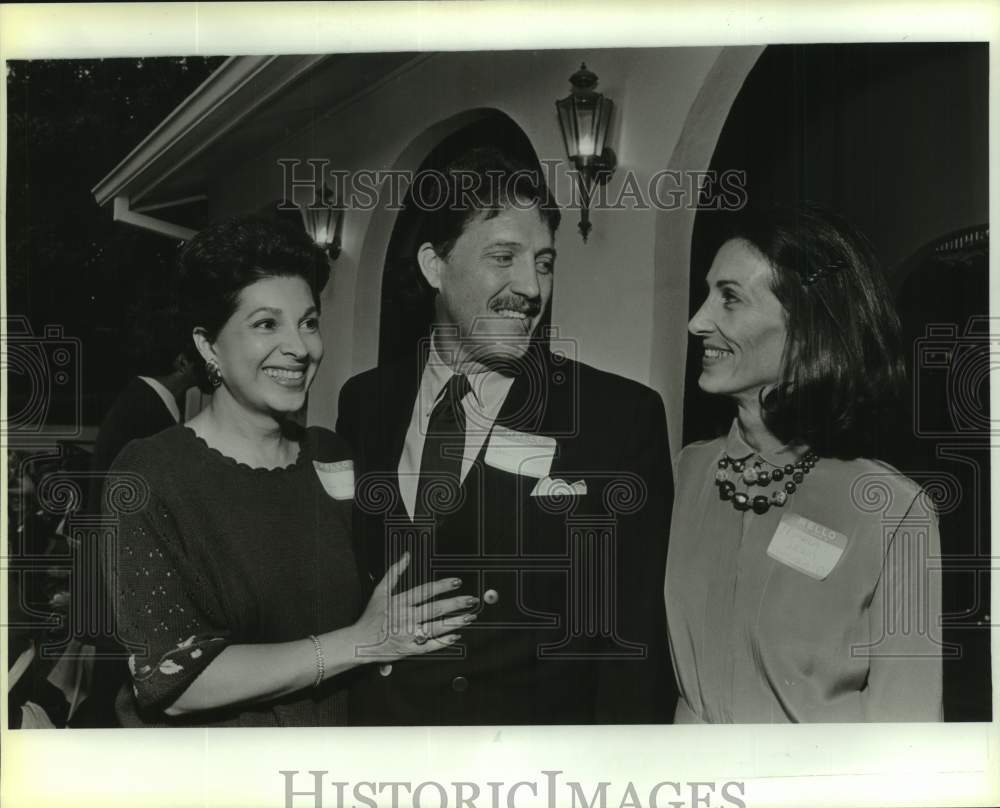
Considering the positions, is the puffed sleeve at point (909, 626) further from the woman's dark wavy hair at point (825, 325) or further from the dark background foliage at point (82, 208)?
the dark background foliage at point (82, 208)

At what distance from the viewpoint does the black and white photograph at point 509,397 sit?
4016 millimetres

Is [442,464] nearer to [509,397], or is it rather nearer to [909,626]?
[509,397]

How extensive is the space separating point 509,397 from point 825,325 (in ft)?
3.71

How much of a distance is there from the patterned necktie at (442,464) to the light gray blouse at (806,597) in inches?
31.0

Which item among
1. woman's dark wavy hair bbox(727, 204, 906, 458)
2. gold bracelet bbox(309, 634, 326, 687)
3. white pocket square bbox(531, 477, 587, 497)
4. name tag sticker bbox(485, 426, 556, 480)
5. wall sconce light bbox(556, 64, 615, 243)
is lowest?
gold bracelet bbox(309, 634, 326, 687)

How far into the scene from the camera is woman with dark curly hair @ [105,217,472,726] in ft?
13.1

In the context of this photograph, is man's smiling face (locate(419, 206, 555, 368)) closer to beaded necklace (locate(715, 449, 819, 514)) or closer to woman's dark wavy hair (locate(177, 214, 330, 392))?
woman's dark wavy hair (locate(177, 214, 330, 392))

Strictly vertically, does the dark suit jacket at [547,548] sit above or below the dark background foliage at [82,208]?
below

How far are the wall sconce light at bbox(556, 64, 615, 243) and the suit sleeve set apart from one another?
71 cm

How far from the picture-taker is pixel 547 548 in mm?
4043

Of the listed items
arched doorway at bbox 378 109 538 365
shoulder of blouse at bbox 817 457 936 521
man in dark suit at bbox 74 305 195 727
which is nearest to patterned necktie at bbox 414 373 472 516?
arched doorway at bbox 378 109 538 365

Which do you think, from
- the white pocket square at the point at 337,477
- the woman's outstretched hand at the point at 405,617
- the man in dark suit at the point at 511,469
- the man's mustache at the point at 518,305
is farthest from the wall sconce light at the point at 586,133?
the woman's outstretched hand at the point at 405,617

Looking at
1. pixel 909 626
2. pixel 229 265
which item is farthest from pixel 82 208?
pixel 909 626

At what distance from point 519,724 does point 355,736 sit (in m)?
0.59
